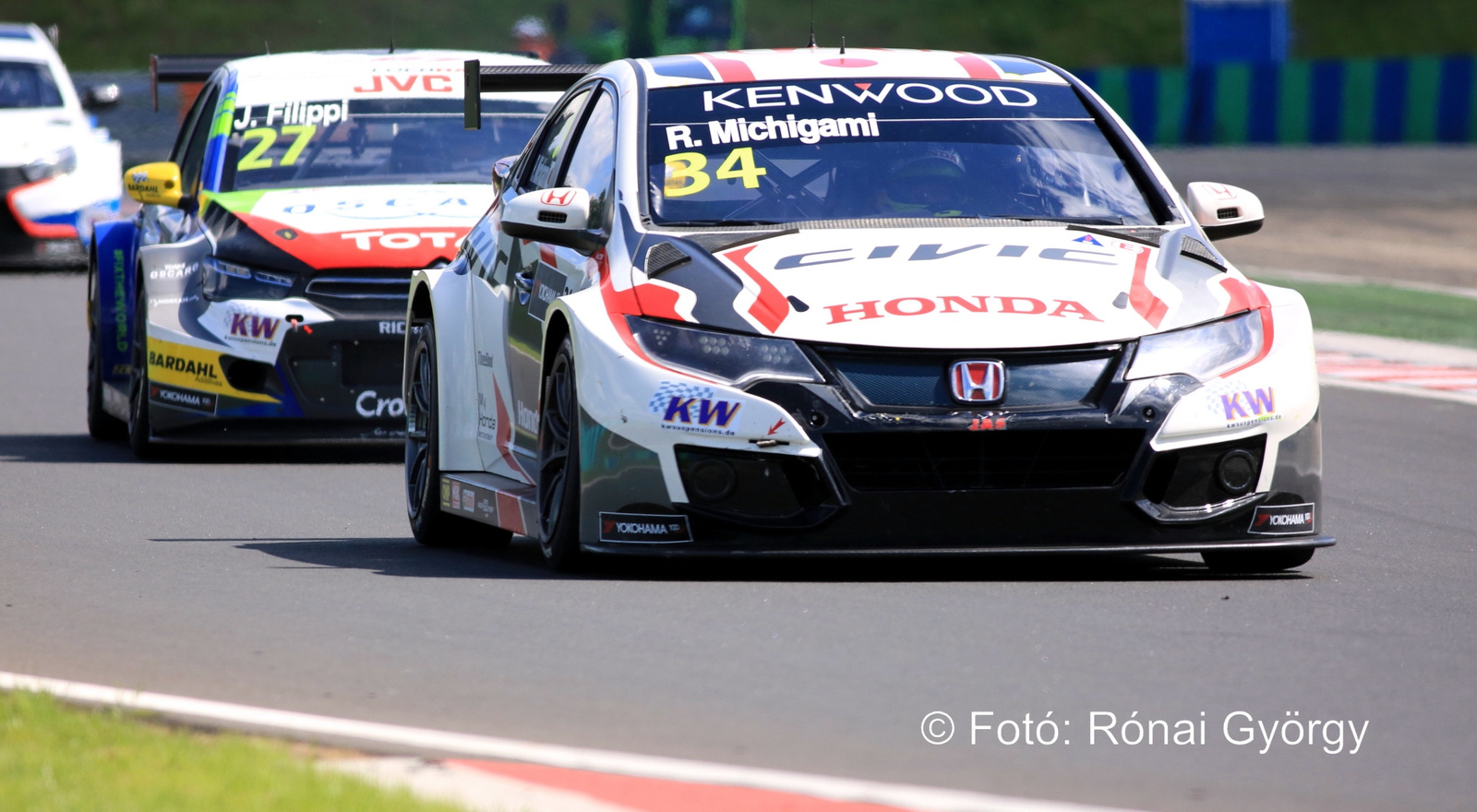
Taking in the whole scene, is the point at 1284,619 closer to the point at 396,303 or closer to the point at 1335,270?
the point at 396,303

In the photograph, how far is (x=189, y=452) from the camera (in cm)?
1157

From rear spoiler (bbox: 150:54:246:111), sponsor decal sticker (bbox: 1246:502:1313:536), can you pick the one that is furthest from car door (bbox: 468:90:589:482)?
rear spoiler (bbox: 150:54:246:111)

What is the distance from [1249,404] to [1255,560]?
642mm

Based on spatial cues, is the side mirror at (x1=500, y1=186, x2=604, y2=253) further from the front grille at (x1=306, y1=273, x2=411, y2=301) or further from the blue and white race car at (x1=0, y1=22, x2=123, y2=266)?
the blue and white race car at (x1=0, y1=22, x2=123, y2=266)

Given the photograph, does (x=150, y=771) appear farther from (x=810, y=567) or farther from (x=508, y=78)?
(x=508, y=78)

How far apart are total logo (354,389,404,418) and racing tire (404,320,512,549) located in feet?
6.28

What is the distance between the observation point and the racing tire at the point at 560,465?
6906 millimetres

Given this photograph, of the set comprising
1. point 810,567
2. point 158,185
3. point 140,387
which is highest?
point 810,567

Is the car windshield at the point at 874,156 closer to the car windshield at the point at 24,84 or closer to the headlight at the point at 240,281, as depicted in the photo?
the headlight at the point at 240,281

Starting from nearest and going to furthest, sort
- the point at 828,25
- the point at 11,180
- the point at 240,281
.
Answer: the point at 240,281 → the point at 11,180 → the point at 828,25

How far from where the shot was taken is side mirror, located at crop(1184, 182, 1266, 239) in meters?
7.52

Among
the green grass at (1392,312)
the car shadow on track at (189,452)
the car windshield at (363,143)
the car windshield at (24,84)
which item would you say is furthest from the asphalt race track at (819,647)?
the car windshield at (24,84)

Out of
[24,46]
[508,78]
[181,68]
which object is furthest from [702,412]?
[24,46]

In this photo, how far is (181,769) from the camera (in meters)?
4.46
